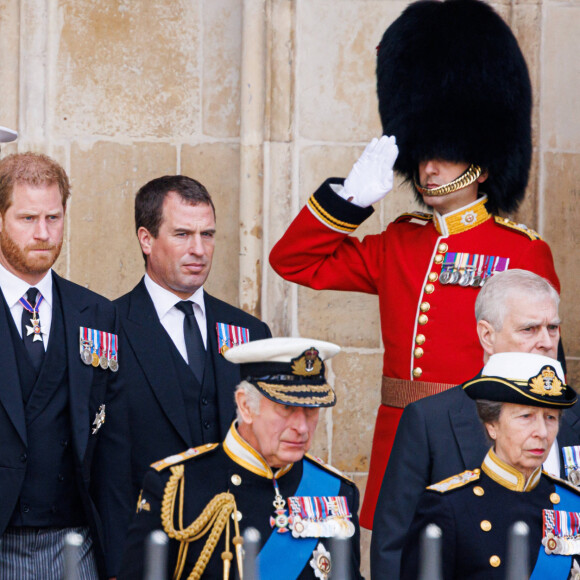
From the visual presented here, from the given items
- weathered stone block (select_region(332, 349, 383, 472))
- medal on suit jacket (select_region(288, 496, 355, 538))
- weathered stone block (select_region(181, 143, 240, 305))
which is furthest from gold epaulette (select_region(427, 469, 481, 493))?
weathered stone block (select_region(181, 143, 240, 305))

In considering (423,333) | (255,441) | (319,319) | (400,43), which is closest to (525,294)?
(423,333)

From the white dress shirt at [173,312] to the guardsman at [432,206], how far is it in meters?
0.33

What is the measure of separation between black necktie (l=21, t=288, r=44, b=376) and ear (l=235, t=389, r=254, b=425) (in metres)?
0.86

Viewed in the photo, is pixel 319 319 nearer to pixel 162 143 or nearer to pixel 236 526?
pixel 162 143

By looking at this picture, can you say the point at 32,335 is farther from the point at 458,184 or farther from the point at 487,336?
the point at 458,184

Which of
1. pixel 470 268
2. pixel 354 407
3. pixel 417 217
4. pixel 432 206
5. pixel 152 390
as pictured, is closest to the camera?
pixel 152 390

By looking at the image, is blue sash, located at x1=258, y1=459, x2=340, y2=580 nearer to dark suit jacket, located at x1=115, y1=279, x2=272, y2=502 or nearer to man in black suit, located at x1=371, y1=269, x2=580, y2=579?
man in black suit, located at x1=371, y1=269, x2=580, y2=579

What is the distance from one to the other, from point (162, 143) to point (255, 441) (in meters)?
2.87

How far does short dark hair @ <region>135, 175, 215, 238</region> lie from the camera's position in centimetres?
486

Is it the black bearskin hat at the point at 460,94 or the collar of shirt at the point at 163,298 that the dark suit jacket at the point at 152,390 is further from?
the black bearskin hat at the point at 460,94

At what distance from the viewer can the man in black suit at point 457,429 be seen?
12.9 ft

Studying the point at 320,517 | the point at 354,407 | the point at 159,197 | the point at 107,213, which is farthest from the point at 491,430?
the point at 107,213

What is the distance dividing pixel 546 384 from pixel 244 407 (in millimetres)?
769

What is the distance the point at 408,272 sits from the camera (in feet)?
15.6
